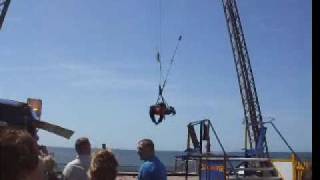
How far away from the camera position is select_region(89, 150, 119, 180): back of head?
4.79 metres

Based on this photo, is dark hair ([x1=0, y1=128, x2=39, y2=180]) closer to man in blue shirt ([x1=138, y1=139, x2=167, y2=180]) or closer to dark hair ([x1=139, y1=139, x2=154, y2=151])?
man in blue shirt ([x1=138, y1=139, x2=167, y2=180])

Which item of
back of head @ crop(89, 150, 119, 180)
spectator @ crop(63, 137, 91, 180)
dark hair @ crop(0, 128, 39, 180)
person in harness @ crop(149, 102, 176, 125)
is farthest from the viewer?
person in harness @ crop(149, 102, 176, 125)

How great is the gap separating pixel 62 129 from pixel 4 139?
8.50 metres

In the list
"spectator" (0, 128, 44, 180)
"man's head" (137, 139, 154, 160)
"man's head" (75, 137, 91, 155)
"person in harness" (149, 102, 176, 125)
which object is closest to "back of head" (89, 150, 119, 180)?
"man's head" (75, 137, 91, 155)

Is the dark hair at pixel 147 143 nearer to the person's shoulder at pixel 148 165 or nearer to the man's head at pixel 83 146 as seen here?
the person's shoulder at pixel 148 165

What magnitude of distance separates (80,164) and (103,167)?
1818mm

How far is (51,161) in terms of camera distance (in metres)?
7.71

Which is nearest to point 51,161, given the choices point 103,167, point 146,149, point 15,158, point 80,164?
point 80,164

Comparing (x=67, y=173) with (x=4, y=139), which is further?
(x=67, y=173)

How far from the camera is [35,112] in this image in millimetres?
10875

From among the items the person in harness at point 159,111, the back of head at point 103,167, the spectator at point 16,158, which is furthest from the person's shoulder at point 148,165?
the person in harness at point 159,111

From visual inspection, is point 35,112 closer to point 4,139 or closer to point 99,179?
point 99,179

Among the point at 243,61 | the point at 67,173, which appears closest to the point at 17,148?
the point at 67,173

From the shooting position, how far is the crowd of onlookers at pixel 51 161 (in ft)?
8.61
